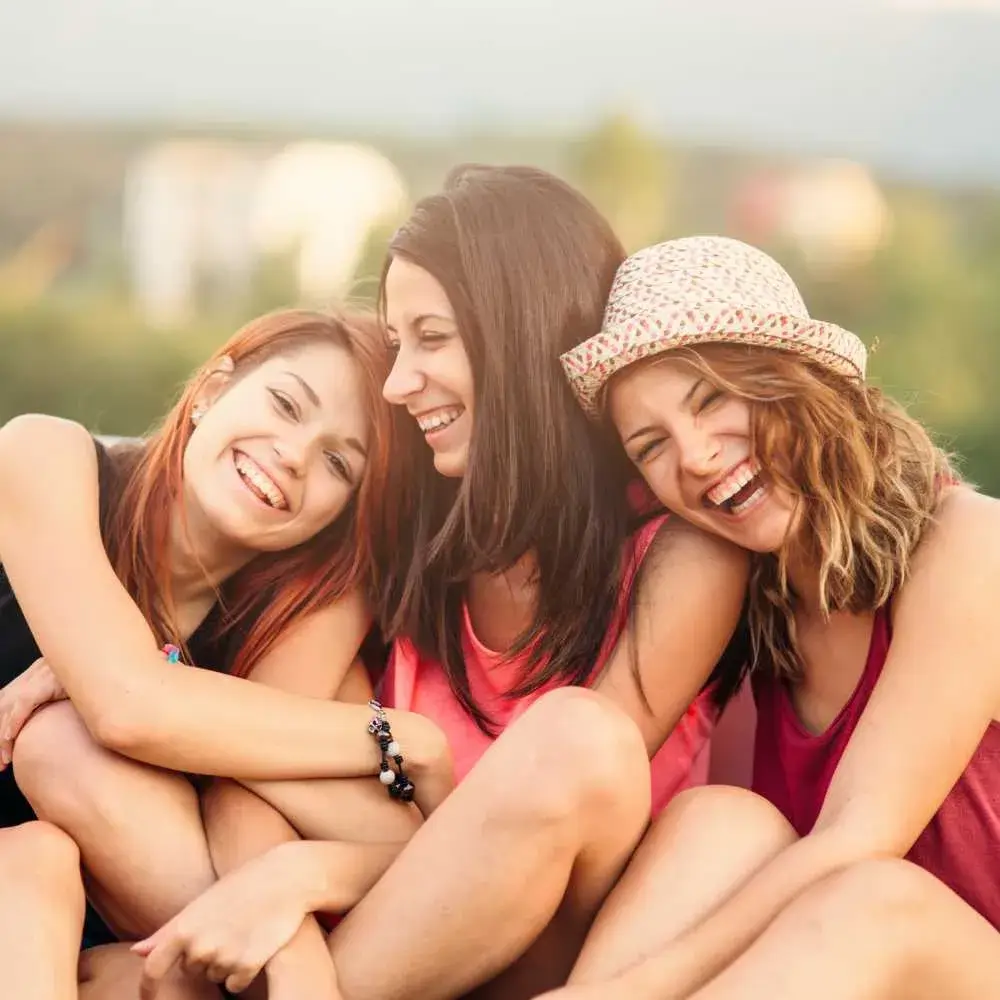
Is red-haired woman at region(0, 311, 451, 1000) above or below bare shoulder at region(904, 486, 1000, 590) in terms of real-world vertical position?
below

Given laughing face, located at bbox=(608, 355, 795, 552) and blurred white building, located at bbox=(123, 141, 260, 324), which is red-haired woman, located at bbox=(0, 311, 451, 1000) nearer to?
laughing face, located at bbox=(608, 355, 795, 552)

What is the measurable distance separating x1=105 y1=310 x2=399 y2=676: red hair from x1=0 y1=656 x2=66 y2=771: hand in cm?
16

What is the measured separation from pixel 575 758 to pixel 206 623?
681mm

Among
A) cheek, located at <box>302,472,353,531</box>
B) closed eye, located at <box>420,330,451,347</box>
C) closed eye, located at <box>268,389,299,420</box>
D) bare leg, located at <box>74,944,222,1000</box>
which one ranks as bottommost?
bare leg, located at <box>74,944,222,1000</box>

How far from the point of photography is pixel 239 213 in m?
6.96

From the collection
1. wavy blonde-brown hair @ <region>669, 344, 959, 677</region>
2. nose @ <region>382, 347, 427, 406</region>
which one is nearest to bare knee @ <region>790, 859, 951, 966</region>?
wavy blonde-brown hair @ <region>669, 344, 959, 677</region>

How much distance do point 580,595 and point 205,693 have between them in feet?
1.49

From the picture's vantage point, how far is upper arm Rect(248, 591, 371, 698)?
1.58 m

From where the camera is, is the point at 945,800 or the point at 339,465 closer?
the point at 945,800

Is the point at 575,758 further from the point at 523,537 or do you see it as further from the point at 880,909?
the point at 523,537

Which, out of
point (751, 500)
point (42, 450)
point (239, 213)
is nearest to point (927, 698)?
point (751, 500)

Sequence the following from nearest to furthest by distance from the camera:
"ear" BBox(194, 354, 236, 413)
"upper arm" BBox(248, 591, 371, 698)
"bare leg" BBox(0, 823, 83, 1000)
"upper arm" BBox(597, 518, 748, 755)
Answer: "bare leg" BBox(0, 823, 83, 1000) → "upper arm" BBox(597, 518, 748, 755) → "upper arm" BBox(248, 591, 371, 698) → "ear" BBox(194, 354, 236, 413)

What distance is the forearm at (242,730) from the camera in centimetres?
137

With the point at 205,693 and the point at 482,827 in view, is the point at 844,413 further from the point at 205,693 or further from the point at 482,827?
the point at 205,693
